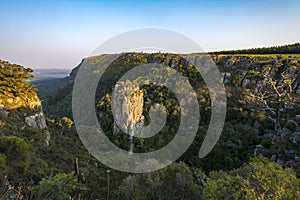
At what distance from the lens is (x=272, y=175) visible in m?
7.37

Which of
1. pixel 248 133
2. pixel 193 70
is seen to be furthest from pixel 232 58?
pixel 248 133

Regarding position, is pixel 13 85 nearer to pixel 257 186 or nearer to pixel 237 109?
pixel 257 186

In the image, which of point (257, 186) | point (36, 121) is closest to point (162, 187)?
→ point (257, 186)

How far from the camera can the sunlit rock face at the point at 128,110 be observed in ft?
144

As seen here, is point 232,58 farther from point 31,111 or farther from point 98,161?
point 31,111

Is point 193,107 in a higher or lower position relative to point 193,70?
lower

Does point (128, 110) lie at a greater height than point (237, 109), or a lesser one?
greater

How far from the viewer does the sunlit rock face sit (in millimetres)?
43781

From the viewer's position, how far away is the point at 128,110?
144 ft

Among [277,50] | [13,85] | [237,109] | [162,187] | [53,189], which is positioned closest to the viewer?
[53,189]

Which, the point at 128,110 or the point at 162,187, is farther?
the point at 128,110

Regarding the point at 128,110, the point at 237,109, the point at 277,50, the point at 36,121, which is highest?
the point at 277,50

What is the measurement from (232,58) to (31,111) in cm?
5088

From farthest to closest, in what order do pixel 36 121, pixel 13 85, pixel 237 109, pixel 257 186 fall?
pixel 237 109 → pixel 36 121 → pixel 13 85 → pixel 257 186
